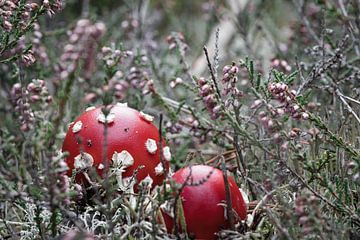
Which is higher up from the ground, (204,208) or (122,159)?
(122,159)

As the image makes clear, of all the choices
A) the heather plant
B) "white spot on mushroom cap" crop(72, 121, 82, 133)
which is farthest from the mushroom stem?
"white spot on mushroom cap" crop(72, 121, 82, 133)

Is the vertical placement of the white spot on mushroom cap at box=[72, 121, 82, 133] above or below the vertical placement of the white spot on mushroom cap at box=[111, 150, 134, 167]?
above

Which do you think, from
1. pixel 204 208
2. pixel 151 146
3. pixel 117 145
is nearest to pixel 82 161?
pixel 117 145

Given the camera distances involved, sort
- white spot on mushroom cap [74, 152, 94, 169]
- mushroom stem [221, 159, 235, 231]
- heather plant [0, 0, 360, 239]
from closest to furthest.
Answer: heather plant [0, 0, 360, 239] < mushroom stem [221, 159, 235, 231] < white spot on mushroom cap [74, 152, 94, 169]

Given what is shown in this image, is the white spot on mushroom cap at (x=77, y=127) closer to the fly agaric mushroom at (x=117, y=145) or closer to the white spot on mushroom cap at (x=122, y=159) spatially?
the fly agaric mushroom at (x=117, y=145)

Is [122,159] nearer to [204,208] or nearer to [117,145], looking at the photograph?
[117,145]

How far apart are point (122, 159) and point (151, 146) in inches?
4.6

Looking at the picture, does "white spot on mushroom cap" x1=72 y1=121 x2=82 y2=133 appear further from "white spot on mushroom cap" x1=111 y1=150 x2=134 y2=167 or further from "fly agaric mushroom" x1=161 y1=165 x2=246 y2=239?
"fly agaric mushroom" x1=161 y1=165 x2=246 y2=239

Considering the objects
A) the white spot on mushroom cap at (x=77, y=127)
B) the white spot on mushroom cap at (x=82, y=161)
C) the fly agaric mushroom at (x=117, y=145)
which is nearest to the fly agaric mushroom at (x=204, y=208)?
the fly agaric mushroom at (x=117, y=145)

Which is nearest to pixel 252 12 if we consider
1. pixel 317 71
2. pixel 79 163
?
pixel 317 71

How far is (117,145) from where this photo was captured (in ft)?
6.53

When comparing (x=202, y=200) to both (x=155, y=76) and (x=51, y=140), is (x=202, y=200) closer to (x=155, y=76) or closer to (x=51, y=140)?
(x=51, y=140)

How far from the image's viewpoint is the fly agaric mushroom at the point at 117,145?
198 cm

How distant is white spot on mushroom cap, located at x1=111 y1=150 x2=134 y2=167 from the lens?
6.47 ft
